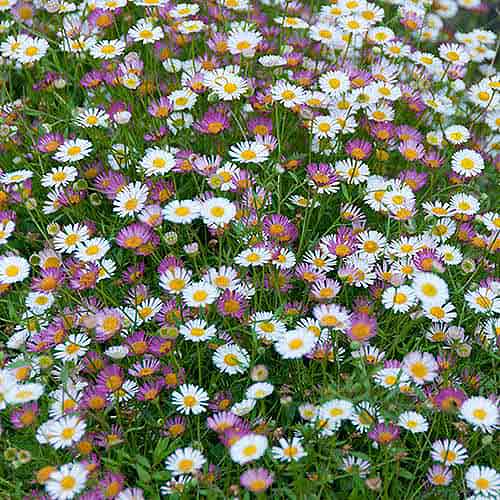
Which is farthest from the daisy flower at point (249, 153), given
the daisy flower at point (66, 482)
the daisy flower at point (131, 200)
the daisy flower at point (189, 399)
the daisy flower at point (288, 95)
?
the daisy flower at point (66, 482)

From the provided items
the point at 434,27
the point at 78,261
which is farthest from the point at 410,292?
the point at 434,27

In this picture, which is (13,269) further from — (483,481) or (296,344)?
(483,481)

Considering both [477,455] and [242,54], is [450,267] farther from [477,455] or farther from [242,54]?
[242,54]

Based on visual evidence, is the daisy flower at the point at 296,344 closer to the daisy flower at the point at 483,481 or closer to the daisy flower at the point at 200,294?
the daisy flower at the point at 200,294

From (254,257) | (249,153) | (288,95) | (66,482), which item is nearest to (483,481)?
(254,257)

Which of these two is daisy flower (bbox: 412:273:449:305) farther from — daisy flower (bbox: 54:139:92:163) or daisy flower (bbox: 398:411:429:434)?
daisy flower (bbox: 54:139:92:163)

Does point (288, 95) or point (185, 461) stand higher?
point (288, 95)

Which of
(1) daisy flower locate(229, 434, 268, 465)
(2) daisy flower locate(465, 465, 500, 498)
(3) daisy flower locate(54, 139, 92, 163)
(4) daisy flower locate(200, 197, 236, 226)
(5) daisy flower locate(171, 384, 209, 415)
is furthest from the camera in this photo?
(3) daisy flower locate(54, 139, 92, 163)

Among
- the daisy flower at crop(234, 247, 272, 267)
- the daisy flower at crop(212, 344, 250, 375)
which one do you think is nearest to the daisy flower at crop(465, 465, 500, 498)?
the daisy flower at crop(212, 344, 250, 375)
